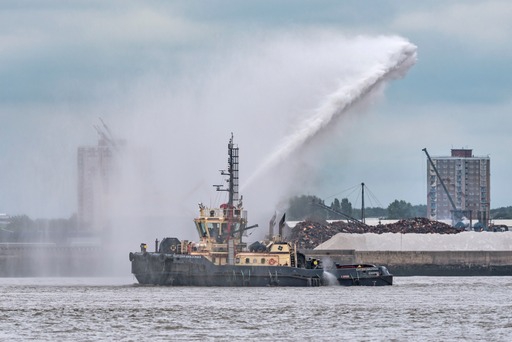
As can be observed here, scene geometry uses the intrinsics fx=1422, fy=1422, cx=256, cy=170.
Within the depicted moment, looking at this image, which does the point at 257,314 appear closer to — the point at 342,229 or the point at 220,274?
the point at 220,274

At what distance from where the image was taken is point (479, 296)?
3676 inches

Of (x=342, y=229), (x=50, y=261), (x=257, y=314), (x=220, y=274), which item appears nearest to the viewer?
(x=257, y=314)

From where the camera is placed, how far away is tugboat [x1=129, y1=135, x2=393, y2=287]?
101250 mm

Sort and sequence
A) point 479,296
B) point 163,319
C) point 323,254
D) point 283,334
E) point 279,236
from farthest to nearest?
point 323,254 < point 279,236 < point 479,296 < point 163,319 < point 283,334

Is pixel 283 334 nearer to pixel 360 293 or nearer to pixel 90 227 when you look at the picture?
pixel 360 293

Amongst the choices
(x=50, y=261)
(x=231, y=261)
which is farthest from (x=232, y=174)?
(x=50, y=261)

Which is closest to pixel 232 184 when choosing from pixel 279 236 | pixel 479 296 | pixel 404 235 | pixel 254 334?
pixel 279 236

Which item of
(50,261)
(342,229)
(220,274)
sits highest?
(342,229)

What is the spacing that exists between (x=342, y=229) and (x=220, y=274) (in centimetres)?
6181

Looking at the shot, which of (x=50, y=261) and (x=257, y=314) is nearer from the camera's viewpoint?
(x=257, y=314)

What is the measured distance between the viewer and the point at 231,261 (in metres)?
102

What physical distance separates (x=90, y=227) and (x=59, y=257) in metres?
10.9

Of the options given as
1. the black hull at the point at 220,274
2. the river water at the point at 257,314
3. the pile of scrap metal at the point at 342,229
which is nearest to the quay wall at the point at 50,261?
the pile of scrap metal at the point at 342,229

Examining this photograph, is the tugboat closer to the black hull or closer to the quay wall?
the black hull
